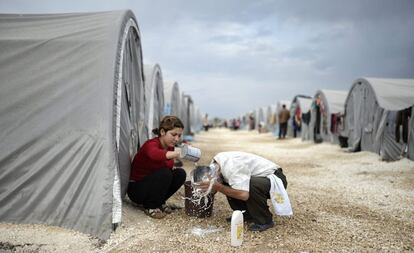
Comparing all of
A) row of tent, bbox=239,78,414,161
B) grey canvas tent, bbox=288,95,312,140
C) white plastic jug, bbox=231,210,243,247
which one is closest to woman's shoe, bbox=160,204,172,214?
white plastic jug, bbox=231,210,243,247

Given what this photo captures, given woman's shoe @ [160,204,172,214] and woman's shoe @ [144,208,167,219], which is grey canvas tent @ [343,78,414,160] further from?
woman's shoe @ [144,208,167,219]

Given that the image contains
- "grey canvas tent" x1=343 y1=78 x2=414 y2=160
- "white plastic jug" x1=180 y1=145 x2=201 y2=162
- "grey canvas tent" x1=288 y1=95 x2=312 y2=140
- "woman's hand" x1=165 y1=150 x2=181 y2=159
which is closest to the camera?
"white plastic jug" x1=180 y1=145 x2=201 y2=162

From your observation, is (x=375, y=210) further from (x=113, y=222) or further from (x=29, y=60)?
(x=29, y=60)

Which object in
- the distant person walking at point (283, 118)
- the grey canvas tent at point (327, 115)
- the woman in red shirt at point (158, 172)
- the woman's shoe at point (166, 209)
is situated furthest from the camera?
the distant person walking at point (283, 118)

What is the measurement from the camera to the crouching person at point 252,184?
3506mm

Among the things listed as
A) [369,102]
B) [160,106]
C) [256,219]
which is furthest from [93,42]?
[369,102]

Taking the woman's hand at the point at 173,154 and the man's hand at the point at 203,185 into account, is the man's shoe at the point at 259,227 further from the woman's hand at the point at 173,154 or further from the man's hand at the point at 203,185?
the woman's hand at the point at 173,154

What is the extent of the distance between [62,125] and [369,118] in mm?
10431

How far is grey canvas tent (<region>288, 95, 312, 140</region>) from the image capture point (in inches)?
745

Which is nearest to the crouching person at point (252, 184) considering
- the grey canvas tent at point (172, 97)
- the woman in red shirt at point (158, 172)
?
the woman in red shirt at point (158, 172)

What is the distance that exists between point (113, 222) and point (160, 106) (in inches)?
317

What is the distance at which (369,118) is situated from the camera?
1159 cm

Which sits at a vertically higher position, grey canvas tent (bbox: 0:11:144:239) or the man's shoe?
grey canvas tent (bbox: 0:11:144:239)

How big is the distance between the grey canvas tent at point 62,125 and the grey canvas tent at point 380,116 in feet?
26.5
